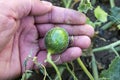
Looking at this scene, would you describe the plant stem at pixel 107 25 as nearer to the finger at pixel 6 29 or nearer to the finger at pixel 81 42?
the finger at pixel 81 42

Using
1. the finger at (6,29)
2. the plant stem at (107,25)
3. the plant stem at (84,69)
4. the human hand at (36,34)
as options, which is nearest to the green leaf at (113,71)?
the plant stem at (84,69)

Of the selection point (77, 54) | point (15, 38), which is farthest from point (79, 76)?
point (15, 38)

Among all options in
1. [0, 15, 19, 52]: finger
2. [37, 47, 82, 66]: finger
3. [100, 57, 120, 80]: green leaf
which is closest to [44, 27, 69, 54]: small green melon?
[37, 47, 82, 66]: finger

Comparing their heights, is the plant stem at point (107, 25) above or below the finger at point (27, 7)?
below

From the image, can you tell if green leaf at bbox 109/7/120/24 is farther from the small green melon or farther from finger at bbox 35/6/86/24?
the small green melon

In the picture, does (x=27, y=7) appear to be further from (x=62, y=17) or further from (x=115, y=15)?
(x=115, y=15)

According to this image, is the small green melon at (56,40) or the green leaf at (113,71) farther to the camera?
the green leaf at (113,71)
